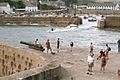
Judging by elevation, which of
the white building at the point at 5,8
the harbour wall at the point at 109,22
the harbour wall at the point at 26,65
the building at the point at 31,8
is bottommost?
the building at the point at 31,8

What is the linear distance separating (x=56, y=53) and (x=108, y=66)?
238 inches

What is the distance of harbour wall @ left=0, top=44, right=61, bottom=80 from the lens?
17609 millimetres

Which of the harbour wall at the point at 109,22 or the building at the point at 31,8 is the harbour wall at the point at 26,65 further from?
the building at the point at 31,8

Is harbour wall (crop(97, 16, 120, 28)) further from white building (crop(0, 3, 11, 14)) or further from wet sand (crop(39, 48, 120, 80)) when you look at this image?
white building (crop(0, 3, 11, 14))

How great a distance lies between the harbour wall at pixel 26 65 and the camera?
57.8ft

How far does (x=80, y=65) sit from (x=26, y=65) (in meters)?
4.63

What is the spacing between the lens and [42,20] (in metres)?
120

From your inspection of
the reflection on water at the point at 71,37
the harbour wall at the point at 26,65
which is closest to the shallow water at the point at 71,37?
the reflection on water at the point at 71,37

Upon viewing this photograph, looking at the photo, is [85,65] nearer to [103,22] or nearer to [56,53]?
[56,53]

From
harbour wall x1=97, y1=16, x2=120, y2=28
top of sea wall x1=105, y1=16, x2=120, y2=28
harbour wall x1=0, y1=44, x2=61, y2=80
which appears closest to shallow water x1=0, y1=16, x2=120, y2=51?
top of sea wall x1=105, y1=16, x2=120, y2=28

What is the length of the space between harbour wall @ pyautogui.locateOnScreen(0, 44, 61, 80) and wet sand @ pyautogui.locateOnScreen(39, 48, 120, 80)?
39.8 inches

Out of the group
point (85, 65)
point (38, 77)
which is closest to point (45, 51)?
point (85, 65)

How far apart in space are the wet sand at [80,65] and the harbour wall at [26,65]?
3.32 ft

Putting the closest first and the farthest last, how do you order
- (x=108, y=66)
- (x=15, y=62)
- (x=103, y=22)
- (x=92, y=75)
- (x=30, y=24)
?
(x=92, y=75) → (x=108, y=66) → (x=15, y=62) → (x=103, y=22) → (x=30, y=24)
